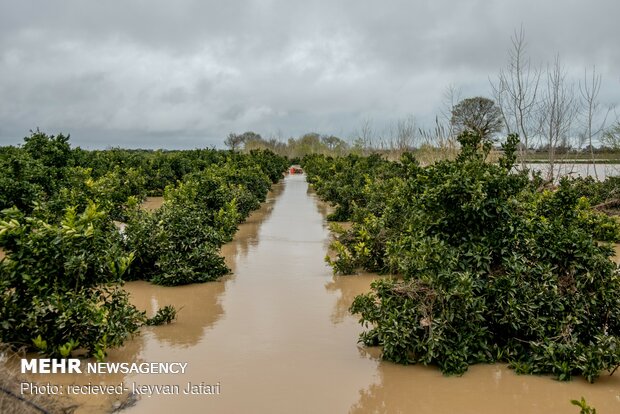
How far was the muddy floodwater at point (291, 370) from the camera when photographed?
5652mm

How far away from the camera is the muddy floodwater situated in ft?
18.5

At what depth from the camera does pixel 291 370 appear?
6508mm

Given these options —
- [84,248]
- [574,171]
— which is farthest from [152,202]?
[84,248]

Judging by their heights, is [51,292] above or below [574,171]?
below

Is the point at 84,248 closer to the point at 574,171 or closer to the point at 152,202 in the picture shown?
the point at 152,202

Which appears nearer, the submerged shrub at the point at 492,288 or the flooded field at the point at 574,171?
the submerged shrub at the point at 492,288

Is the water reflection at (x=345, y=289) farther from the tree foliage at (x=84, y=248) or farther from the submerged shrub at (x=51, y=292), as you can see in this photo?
the submerged shrub at (x=51, y=292)

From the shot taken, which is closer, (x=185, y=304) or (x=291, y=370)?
(x=291, y=370)

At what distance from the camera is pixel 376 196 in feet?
51.0

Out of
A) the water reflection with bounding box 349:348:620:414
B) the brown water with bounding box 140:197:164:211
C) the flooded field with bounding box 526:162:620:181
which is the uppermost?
the flooded field with bounding box 526:162:620:181

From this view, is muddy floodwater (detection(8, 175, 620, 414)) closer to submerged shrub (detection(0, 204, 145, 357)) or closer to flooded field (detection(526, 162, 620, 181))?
submerged shrub (detection(0, 204, 145, 357))

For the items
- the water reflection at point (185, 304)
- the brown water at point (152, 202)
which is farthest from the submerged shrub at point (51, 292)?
the brown water at point (152, 202)

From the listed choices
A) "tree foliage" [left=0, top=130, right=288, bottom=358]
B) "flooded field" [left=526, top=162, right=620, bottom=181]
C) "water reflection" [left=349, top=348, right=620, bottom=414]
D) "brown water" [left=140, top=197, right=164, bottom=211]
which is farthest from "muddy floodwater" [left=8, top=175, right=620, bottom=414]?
"brown water" [left=140, top=197, right=164, bottom=211]

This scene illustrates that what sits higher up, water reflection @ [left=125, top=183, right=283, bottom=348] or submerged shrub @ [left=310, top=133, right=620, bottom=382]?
submerged shrub @ [left=310, top=133, right=620, bottom=382]
